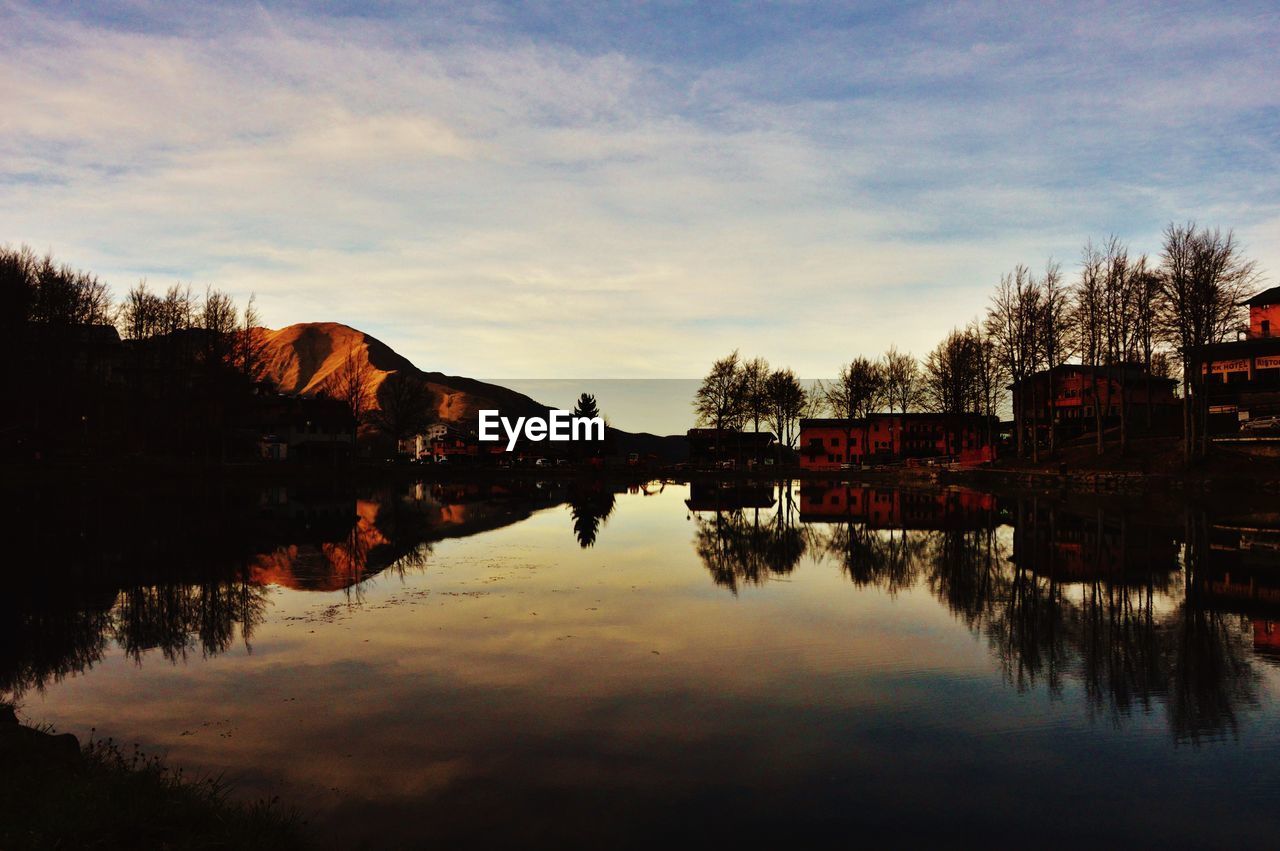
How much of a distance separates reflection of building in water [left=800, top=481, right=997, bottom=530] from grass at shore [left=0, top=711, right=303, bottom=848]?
41261mm

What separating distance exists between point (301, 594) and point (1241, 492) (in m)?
64.5

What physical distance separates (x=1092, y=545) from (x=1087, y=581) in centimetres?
997

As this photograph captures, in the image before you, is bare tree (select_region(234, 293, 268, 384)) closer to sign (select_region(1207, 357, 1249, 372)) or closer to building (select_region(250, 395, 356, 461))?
building (select_region(250, 395, 356, 461))

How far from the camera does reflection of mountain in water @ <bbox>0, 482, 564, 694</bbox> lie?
18219mm

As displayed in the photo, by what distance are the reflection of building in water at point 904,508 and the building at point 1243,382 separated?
97.2 feet

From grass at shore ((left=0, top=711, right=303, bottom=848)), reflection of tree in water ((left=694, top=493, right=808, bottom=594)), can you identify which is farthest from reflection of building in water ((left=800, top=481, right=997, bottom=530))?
grass at shore ((left=0, top=711, right=303, bottom=848))

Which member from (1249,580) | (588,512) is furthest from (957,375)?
(1249,580)

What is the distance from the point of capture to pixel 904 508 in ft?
196

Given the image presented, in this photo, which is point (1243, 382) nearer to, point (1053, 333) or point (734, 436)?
point (1053, 333)

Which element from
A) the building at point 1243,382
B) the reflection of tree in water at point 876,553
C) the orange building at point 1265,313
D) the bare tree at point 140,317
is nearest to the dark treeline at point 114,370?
the bare tree at point 140,317

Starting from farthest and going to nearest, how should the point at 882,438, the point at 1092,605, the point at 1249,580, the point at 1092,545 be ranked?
the point at 882,438 < the point at 1092,545 < the point at 1249,580 < the point at 1092,605

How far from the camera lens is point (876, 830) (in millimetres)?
8992

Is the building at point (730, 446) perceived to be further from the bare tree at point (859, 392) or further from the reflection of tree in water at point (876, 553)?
the reflection of tree in water at point (876, 553)

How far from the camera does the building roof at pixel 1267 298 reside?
100m
